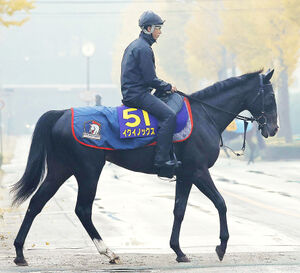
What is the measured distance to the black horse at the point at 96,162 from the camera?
31.9ft

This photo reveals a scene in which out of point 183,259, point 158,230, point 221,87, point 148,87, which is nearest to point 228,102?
point 221,87

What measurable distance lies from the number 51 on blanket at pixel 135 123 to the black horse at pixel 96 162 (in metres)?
0.21

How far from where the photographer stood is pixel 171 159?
10.0m

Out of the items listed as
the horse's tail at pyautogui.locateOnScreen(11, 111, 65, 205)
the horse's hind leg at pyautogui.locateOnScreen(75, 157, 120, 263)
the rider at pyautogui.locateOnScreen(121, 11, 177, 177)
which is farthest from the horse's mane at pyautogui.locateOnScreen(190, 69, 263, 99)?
the horse's tail at pyautogui.locateOnScreen(11, 111, 65, 205)

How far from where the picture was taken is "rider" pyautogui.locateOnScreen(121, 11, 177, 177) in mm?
9820

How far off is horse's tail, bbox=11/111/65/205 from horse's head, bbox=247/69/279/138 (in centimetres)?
244

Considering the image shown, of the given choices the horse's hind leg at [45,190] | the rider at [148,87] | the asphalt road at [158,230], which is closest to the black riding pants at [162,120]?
the rider at [148,87]

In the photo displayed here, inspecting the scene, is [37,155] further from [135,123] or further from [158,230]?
[158,230]

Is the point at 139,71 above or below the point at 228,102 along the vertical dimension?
above

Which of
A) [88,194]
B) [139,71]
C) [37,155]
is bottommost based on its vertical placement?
[88,194]

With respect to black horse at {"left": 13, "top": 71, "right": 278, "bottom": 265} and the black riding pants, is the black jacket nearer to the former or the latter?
the black riding pants

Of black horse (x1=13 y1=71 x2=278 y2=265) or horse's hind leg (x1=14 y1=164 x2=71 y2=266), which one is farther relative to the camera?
horse's hind leg (x1=14 y1=164 x2=71 y2=266)

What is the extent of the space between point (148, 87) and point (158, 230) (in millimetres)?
3564

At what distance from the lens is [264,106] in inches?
417
